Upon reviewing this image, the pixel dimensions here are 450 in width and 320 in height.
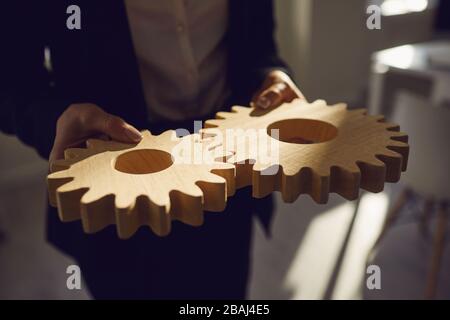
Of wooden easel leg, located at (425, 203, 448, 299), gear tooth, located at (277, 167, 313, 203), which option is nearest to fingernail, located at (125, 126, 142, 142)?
gear tooth, located at (277, 167, 313, 203)

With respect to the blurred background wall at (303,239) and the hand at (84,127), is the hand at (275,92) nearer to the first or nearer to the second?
the hand at (84,127)

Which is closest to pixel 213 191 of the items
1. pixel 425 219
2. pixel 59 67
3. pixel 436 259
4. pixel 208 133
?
pixel 208 133

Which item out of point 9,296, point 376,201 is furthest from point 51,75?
point 376,201

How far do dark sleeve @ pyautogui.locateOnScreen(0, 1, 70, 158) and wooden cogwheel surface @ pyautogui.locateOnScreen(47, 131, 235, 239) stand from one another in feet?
0.36

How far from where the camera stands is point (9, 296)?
6.61ft

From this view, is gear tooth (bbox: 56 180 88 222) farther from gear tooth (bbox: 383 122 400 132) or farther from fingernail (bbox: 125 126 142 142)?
gear tooth (bbox: 383 122 400 132)

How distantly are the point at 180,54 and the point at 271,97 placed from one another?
26cm

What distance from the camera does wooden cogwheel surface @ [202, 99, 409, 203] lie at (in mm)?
637

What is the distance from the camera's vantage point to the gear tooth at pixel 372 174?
641 millimetres

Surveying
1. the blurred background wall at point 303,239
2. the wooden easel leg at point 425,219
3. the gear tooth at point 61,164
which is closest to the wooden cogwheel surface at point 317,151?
the gear tooth at point 61,164

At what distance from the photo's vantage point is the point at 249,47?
104 centimetres

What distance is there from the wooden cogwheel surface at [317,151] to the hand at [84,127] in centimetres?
12
